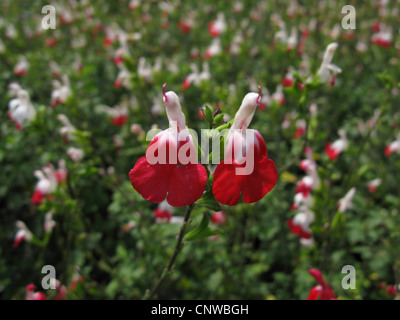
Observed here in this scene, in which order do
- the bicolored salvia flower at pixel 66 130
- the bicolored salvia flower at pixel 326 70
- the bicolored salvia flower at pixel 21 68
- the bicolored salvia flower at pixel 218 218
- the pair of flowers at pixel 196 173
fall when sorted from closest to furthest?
the pair of flowers at pixel 196 173 < the bicolored salvia flower at pixel 326 70 < the bicolored salvia flower at pixel 66 130 < the bicolored salvia flower at pixel 218 218 < the bicolored salvia flower at pixel 21 68

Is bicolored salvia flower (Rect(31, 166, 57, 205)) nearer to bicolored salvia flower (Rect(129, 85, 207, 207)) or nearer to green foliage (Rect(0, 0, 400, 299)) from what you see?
green foliage (Rect(0, 0, 400, 299))

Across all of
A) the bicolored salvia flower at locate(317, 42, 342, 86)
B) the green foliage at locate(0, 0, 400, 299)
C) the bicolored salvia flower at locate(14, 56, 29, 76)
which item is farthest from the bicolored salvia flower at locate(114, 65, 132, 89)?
the bicolored salvia flower at locate(317, 42, 342, 86)

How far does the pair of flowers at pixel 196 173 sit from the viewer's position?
81 cm

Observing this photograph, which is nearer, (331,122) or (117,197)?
(117,197)

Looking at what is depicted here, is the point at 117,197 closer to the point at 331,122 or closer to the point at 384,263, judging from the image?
the point at 384,263

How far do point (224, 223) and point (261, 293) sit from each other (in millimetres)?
494

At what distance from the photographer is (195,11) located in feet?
15.4

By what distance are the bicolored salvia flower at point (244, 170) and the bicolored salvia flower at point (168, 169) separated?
0.06 m

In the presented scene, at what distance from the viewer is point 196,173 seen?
0.81 meters

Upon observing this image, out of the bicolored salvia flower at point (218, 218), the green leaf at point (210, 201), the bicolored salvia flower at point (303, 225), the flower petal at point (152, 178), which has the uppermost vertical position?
the bicolored salvia flower at point (218, 218)

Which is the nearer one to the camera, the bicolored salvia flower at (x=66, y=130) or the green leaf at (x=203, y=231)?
the green leaf at (x=203, y=231)

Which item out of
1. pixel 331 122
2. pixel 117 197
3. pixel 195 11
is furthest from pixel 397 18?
pixel 117 197

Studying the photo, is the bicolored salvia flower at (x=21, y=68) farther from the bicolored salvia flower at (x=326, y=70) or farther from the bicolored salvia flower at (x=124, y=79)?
the bicolored salvia flower at (x=326, y=70)

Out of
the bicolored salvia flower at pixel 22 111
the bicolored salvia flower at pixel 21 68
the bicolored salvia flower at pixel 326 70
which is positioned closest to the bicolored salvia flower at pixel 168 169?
the bicolored salvia flower at pixel 326 70
